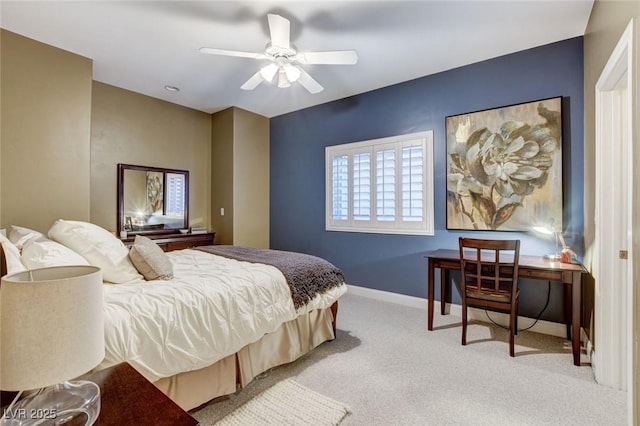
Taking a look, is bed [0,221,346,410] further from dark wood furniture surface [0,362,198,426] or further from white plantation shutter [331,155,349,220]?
white plantation shutter [331,155,349,220]

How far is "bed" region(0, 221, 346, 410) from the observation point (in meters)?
1.44

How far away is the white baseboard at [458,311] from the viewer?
2.78m

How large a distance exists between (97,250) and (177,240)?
2.29 m

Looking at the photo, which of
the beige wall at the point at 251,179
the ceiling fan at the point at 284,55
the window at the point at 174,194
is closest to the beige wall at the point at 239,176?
the beige wall at the point at 251,179

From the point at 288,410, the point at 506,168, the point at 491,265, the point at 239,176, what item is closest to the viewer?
the point at 288,410

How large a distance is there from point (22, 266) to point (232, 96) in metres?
3.35

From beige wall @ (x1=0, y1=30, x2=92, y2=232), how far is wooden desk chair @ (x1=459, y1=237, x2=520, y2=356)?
382 cm

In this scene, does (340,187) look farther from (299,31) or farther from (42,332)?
(42,332)

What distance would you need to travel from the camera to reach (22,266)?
136 cm

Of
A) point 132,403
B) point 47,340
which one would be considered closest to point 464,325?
point 132,403

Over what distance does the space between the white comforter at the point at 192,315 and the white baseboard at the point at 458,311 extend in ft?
6.06

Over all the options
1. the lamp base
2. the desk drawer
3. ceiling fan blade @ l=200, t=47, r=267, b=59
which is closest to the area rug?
the lamp base

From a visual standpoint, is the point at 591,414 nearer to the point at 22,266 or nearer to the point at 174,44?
the point at 22,266

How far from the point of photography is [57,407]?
81cm
